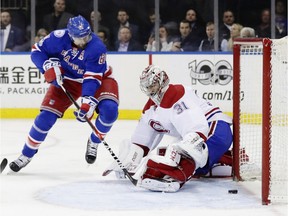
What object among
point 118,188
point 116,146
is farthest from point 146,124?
point 116,146

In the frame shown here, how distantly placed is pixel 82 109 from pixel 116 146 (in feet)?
4.81

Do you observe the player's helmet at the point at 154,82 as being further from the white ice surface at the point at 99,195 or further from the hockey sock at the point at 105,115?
the hockey sock at the point at 105,115

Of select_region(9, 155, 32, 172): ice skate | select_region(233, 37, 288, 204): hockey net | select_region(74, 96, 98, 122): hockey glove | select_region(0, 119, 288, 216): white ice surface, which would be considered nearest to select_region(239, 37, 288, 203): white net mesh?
select_region(233, 37, 288, 204): hockey net

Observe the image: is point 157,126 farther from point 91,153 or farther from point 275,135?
point 91,153

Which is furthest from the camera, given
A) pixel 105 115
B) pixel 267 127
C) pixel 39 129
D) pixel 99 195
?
pixel 105 115

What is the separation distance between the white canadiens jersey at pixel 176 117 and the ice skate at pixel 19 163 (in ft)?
2.53

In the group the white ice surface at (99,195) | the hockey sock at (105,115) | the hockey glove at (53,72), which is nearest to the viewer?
the white ice surface at (99,195)

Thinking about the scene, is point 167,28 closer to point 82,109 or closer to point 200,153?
point 82,109

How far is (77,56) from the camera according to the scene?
4.98 meters

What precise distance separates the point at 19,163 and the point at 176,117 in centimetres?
115

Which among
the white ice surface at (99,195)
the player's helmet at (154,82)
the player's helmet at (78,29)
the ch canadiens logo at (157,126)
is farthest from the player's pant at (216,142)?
the player's helmet at (78,29)

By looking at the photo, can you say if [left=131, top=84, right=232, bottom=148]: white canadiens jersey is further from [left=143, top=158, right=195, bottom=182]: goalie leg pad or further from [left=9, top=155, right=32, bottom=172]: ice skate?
[left=9, top=155, right=32, bottom=172]: ice skate

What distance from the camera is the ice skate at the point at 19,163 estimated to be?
16.0 feet

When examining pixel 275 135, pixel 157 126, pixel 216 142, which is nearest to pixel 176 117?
pixel 157 126
